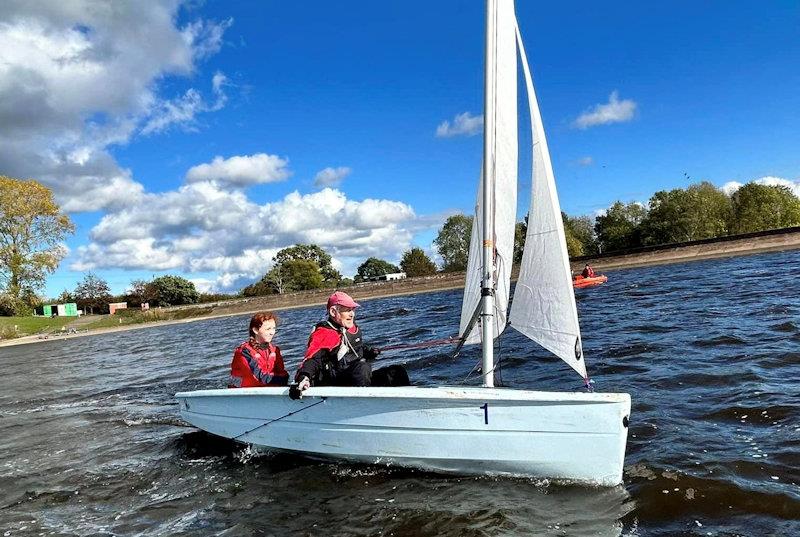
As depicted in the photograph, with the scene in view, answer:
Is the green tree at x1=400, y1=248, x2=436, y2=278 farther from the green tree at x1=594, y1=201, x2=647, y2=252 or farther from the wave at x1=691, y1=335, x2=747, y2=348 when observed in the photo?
the wave at x1=691, y1=335, x2=747, y2=348

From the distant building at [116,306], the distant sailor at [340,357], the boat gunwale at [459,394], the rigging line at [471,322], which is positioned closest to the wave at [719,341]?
the rigging line at [471,322]

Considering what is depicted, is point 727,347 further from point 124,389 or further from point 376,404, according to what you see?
point 124,389

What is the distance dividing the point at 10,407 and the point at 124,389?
2219 millimetres

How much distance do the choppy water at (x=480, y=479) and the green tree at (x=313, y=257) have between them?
88933 mm

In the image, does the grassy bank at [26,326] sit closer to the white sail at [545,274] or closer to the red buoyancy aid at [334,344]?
the red buoyancy aid at [334,344]

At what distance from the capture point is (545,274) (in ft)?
16.4

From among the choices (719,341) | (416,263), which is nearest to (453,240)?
(416,263)

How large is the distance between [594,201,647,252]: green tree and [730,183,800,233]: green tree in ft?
38.9

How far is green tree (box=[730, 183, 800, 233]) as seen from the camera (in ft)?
207

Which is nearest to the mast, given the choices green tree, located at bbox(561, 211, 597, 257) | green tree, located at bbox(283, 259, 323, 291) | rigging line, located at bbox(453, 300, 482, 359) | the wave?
rigging line, located at bbox(453, 300, 482, 359)

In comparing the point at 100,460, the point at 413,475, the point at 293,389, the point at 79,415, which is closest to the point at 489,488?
the point at 413,475

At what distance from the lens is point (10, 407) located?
1181 cm

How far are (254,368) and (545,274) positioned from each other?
3.46 metres

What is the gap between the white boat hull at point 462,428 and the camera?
4.25 m
